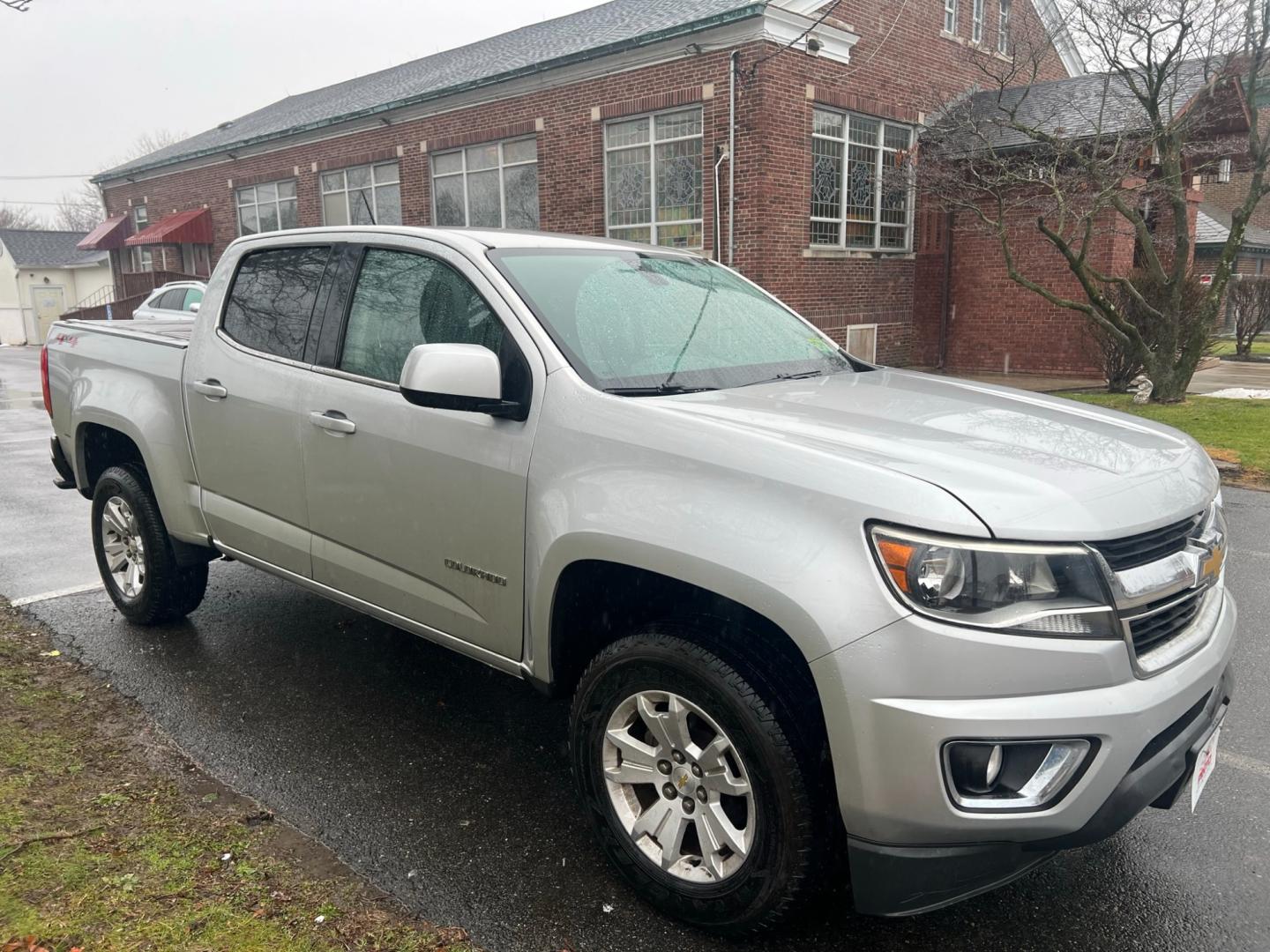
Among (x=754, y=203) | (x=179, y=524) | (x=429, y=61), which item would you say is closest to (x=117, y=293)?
(x=429, y=61)

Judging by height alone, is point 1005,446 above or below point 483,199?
below

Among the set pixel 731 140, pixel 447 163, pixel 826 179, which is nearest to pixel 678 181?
pixel 731 140

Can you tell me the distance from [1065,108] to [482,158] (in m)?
11.1

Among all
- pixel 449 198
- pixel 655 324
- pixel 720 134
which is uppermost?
pixel 720 134

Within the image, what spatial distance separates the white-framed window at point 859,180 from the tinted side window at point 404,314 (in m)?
13.8

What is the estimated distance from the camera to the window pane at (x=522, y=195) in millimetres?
19234

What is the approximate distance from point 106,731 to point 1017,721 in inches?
136

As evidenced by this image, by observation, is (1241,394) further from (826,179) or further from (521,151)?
(521,151)

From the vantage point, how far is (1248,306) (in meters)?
21.4

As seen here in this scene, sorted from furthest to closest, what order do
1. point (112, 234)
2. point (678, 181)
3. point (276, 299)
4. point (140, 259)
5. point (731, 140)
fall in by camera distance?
point (140, 259) < point (112, 234) < point (678, 181) < point (731, 140) < point (276, 299)

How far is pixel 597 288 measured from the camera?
347cm

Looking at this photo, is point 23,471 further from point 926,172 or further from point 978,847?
point 926,172

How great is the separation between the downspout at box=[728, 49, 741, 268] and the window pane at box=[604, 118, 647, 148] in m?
2.01

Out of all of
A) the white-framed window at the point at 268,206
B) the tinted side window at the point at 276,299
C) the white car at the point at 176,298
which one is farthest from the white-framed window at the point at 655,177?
the tinted side window at the point at 276,299
